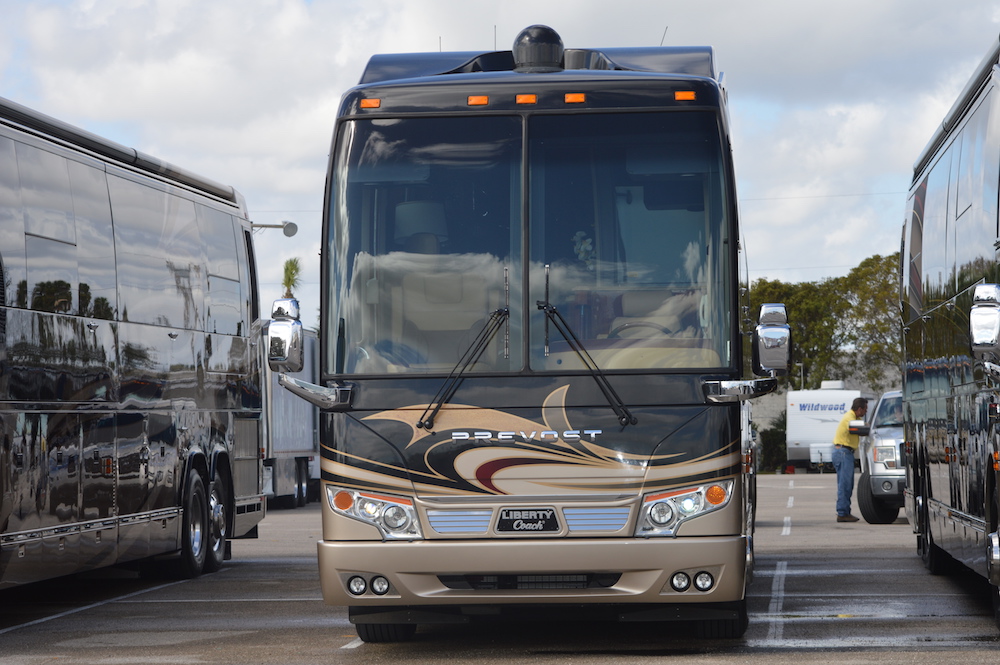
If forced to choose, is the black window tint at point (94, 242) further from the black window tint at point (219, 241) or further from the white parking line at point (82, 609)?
the black window tint at point (219, 241)

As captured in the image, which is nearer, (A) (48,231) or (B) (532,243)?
(B) (532,243)

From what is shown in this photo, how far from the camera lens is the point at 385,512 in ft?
29.9

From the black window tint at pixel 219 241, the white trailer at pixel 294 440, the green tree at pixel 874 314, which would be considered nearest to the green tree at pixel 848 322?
the green tree at pixel 874 314

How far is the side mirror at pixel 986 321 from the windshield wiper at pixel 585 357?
1.93 meters

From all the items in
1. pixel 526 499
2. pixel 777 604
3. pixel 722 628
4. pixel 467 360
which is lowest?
pixel 777 604

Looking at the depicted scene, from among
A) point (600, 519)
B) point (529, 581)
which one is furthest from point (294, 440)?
point (600, 519)

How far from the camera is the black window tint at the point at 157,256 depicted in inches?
546

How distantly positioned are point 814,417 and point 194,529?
38267mm

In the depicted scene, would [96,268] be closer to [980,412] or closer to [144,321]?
[144,321]

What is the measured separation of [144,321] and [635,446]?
6.56 meters

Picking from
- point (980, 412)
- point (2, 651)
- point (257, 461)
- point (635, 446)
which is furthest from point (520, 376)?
point (257, 461)

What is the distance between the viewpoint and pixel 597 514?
8969 millimetres

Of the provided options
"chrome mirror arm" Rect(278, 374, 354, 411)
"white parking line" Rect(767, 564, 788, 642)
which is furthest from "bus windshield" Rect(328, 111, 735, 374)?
"white parking line" Rect(767, 564, 788, 642)

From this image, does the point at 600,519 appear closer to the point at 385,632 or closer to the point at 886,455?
the point at 385,632
